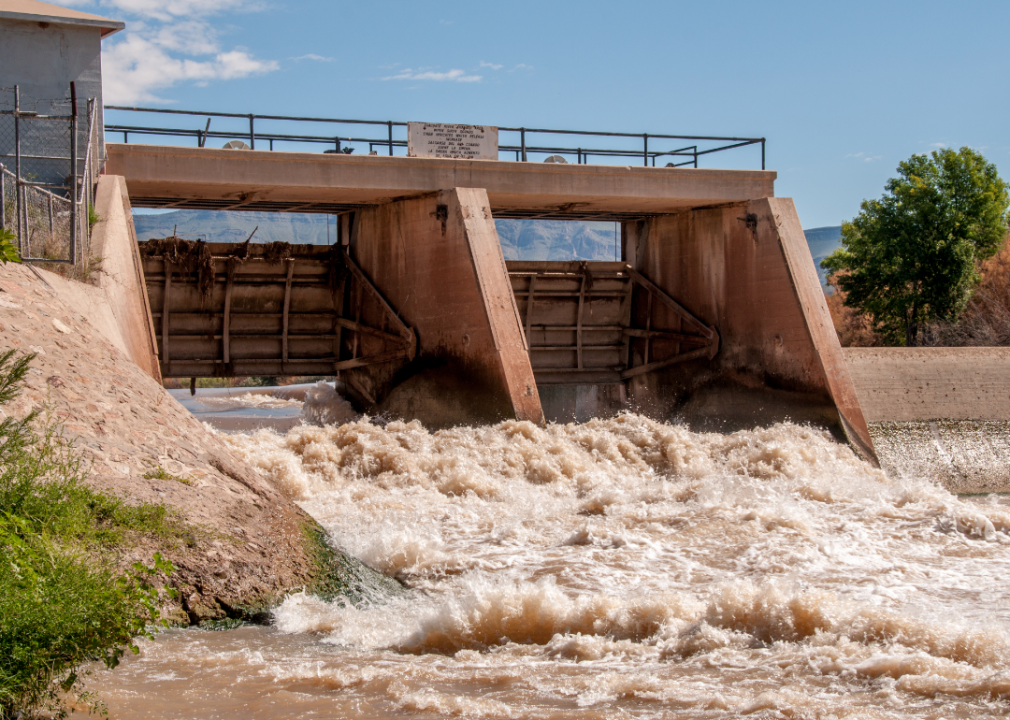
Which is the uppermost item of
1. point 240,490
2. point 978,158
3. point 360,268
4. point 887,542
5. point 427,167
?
point 978,158

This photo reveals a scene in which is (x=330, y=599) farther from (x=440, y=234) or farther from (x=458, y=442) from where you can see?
(x=440, y=234)

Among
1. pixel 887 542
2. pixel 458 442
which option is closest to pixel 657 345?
pixel 458 442

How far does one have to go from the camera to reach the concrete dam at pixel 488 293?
585 inches

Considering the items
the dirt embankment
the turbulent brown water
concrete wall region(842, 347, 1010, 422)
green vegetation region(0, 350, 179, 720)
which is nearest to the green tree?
concrete wall region(842, 347, 1010, 422)

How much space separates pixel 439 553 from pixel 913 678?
13.2ft

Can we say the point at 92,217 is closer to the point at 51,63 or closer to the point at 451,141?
the point at 51,63

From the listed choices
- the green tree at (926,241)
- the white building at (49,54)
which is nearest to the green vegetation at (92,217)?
the white building at (49,54)

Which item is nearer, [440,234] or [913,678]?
[913,678]

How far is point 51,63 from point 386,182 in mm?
4878

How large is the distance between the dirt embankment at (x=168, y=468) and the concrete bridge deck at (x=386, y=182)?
20.6 feet

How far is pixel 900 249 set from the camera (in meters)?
26.1

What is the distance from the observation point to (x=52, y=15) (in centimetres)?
1313

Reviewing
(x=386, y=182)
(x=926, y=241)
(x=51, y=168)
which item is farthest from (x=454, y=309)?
(x=926, y=241)

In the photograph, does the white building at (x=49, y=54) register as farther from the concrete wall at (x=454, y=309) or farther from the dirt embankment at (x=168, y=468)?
the dirt embankment at (x=168, y=468)
